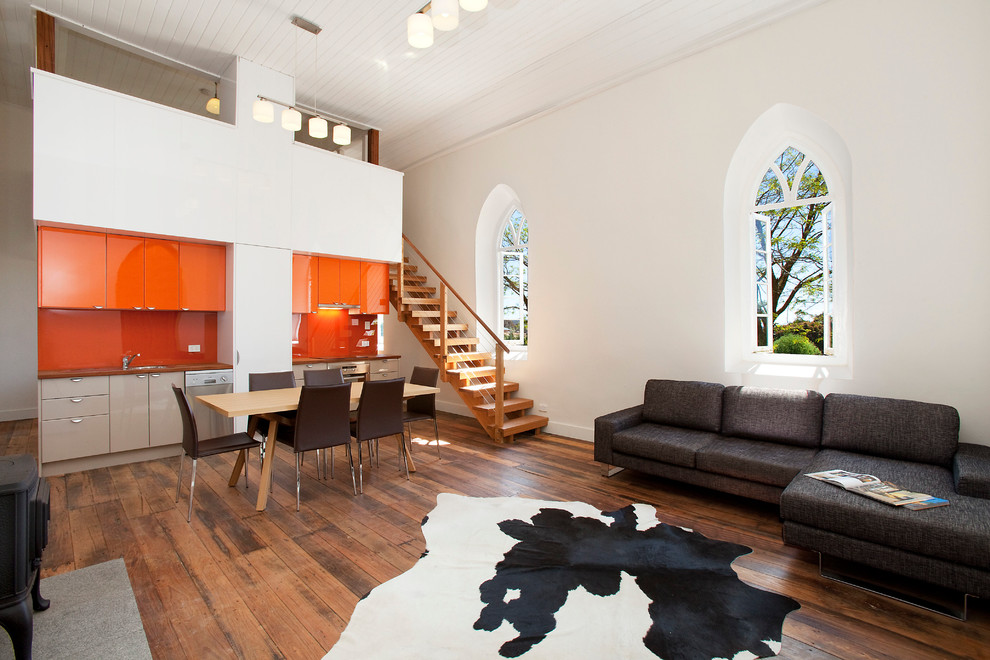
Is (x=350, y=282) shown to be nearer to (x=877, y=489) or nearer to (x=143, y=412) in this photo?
(x=143, y=412)

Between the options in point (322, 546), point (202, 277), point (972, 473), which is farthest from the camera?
point (202, 277)

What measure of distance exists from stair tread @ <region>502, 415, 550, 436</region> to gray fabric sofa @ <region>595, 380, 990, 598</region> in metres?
1.50

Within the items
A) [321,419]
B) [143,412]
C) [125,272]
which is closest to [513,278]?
[321,419]

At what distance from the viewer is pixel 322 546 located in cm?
300

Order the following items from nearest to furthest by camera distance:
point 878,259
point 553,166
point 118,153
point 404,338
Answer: point 878,259 → point 118,153 → point 553,166 → point 404,338

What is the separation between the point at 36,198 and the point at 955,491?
273 inches

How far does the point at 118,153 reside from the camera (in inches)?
177

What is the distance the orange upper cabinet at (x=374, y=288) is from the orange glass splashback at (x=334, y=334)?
0.45 m

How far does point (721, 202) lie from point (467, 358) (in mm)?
3536

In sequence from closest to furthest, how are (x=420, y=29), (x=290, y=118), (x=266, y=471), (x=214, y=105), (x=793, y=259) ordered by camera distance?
(x=420, y=29) < (x=266, y=471) < (x=290, y=118) < (x=793, y=259) < (x=214, y=105)

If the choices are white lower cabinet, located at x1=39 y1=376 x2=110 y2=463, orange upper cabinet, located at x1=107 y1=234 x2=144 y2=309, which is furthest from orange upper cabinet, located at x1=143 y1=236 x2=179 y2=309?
white lower cabinet, located at x1=39 y1=376 x2=110 y2=463

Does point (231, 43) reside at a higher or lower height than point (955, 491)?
higher

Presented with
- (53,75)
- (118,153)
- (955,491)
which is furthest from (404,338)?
(955,491)

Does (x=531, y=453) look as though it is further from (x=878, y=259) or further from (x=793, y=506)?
(x=878, y=259)
